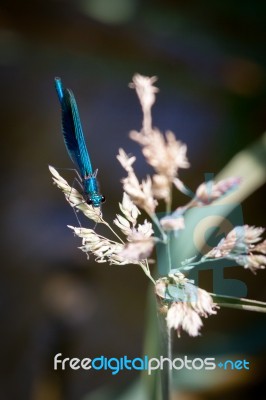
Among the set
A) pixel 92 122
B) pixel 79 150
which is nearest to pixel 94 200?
pixel 79 150

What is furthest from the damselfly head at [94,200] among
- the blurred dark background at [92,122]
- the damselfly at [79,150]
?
the blurred dark background at [92,122]

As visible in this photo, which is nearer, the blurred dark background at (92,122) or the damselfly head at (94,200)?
the damselfly head at (94,200)

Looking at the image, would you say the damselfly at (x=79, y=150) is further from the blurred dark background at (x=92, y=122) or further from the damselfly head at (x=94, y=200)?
the blurred dark background at (x=92, y=122)

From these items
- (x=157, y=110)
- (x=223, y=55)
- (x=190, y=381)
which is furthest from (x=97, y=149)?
(x=190, y=381)

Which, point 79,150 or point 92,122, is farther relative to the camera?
point 92,122

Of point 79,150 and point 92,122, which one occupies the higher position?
point 92,122

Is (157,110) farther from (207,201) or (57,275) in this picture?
(207,201)

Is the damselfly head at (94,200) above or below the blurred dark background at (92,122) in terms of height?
below

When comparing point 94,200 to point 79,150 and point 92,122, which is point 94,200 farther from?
point 92,122
